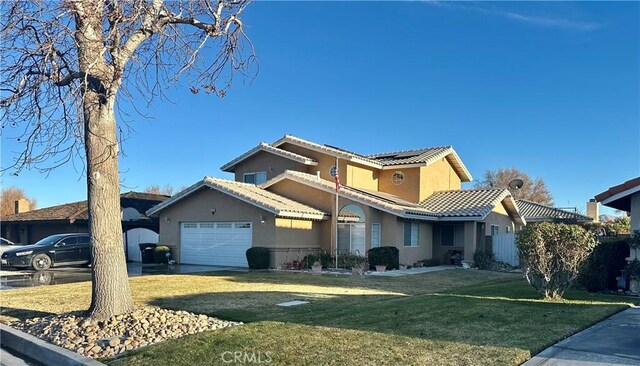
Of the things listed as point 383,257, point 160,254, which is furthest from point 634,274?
point 160,254

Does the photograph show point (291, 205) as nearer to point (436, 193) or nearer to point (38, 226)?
point (436, 193)

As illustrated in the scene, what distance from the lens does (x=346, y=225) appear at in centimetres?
2528

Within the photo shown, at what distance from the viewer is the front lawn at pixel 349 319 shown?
695cm

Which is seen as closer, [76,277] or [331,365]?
[331,365]

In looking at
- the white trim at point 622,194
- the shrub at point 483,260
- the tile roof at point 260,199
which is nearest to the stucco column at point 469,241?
the shrub at point 483,260

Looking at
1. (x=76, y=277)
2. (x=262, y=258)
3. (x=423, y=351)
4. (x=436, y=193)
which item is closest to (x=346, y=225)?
(x=262, y=258)

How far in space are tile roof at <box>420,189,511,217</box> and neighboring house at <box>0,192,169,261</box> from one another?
635 inches

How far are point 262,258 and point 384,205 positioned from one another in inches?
232

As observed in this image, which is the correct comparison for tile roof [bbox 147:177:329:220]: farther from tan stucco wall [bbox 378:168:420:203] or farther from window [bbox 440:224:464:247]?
window [bbox 440:224:464:247]

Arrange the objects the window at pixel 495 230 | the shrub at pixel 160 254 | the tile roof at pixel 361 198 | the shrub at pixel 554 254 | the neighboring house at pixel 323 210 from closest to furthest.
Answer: the shrub at pixel 554 254, the tile roof at pixel 361 198, the neighboring house at pixel 323 210, the shrub at pixel 160 254, the window at pixel 495 230

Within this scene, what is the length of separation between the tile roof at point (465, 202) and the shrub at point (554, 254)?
508 inches

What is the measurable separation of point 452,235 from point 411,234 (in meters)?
3.19

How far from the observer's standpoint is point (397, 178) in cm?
3014

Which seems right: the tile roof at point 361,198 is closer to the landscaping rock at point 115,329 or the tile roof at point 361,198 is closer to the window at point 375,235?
the window at point 375,235
